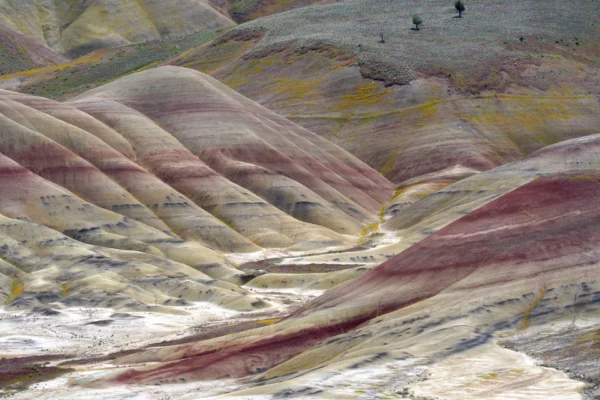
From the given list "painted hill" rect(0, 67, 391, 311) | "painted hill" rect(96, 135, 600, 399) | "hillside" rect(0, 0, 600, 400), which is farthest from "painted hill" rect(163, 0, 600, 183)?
"painted hill" rect(96, 135, 600, 399)

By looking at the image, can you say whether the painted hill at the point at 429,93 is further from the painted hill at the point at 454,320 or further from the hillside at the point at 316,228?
the painted hill at the point at 454,320

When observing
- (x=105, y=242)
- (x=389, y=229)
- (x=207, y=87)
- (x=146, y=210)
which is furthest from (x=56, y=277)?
(x=207, y=87)

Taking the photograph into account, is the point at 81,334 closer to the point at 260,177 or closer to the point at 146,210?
the point at 146,210

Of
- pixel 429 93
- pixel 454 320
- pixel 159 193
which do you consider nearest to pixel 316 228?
pixel 159 193

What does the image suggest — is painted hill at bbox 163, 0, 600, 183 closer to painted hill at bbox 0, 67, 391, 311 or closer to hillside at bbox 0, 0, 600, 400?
hillside at bbox 0, 0, 600, 400

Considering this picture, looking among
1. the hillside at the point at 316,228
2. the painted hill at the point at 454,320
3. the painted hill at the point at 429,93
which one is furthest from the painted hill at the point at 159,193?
the painted hill at the point at 454,320

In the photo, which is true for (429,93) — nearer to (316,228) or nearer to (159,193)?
(316,228)
